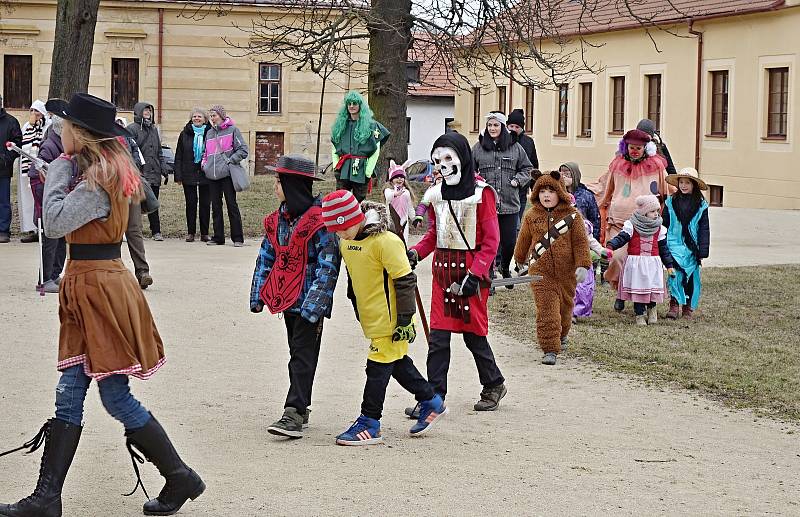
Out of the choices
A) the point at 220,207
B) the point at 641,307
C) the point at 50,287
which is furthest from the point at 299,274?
the point at 220,207

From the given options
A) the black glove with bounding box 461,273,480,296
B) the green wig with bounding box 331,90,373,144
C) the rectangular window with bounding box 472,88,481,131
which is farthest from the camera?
the rectangular window with bounding box 472,88,481,131

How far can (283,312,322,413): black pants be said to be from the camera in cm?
718

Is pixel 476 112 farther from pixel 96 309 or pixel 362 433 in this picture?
pixel 96 309

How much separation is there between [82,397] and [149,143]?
12.8 meters

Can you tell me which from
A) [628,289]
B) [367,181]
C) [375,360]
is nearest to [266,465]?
[375,360]

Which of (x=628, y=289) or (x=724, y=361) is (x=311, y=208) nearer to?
(x=724, y=361)

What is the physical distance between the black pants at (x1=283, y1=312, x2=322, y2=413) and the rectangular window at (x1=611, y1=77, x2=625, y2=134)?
34.2 metres

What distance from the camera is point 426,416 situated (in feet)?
24.2

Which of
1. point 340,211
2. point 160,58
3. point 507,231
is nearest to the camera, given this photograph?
point 340,211

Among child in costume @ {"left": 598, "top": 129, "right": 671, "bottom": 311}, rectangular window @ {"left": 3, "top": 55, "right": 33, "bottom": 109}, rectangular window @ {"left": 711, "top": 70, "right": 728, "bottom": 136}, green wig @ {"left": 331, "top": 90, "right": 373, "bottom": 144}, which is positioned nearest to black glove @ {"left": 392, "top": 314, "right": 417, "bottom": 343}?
child in costume @ {"left": 598, "top": 129, "right": 671, "bottom": 311}

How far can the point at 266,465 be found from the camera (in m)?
6.52

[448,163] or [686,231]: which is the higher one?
[448,163]

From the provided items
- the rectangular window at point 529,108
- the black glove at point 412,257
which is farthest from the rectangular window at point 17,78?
the black glove at point 412,257

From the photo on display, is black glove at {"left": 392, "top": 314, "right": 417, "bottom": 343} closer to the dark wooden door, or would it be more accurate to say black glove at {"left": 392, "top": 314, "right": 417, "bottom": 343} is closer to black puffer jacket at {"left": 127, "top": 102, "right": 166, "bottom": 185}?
black puffer jacket at {"left": 127, "top": 102, "right": 166, "bottom": 185}
